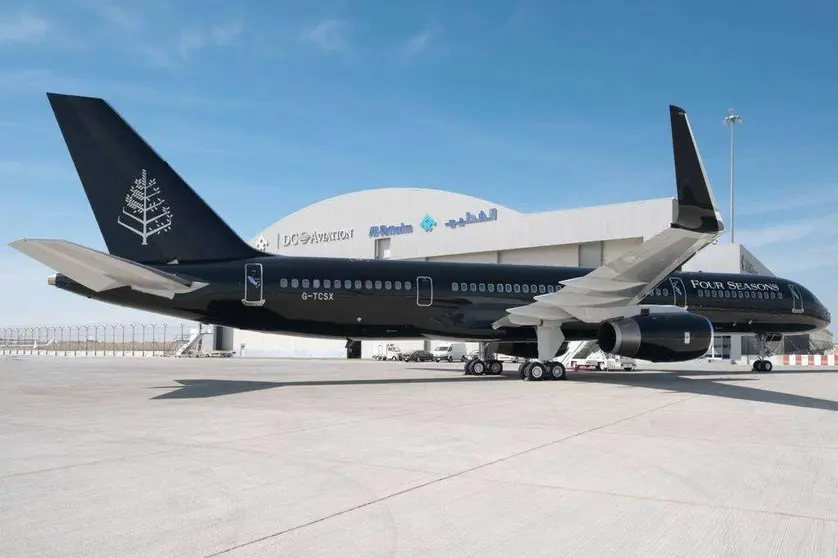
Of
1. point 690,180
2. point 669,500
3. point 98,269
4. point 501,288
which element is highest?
point 690,180

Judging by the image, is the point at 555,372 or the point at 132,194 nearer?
the point at 132,194

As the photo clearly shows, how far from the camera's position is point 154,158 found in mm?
14234

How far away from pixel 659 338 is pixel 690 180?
18.0 ft

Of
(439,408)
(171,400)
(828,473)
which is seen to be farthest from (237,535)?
(171,400)

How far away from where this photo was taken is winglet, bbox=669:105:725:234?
10.7 m

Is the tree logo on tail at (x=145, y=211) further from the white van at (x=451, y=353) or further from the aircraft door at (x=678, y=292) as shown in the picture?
the white van at (x=451, y=353)

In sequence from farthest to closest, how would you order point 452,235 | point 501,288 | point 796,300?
point 452,235, point 796,300, point 501,288

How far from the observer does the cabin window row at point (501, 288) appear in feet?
58.4

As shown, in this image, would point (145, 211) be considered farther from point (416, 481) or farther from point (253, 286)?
point (416, 481)

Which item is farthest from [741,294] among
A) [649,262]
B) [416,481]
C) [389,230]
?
[389,230]

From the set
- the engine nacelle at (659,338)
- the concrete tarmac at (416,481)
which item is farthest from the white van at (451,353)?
the concrete tarmac at (416,481)

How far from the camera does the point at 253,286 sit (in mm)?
15156

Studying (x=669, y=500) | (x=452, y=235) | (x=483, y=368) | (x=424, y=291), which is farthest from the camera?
(x=452, y=235)

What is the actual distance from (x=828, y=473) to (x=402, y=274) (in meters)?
12.3
